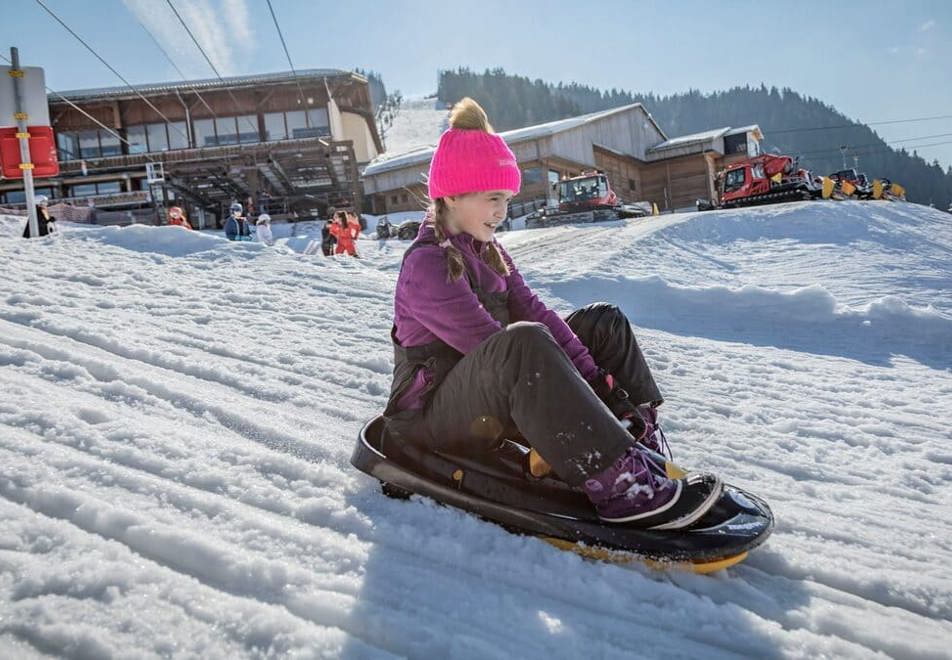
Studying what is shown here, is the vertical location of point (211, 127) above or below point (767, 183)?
above

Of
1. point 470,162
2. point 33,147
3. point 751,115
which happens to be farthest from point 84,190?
point 751,115

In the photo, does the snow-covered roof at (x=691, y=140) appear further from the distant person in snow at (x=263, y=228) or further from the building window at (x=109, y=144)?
the building window at (x=109, y=144)

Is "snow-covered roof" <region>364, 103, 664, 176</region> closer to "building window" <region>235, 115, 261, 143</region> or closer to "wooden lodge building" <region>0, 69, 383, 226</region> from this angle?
"wooden lodge building" <region>0, 69, 383, 226</region>

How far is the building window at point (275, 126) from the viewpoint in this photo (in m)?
26.9

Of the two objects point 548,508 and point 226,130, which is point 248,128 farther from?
point 548,508

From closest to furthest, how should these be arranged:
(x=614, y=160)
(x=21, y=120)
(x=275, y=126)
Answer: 1. (x=21, y=120)
2. (x=275, y=126)
3. (x=614, y=160)

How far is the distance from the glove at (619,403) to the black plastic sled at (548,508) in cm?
30

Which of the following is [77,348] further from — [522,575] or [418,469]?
[522,575]

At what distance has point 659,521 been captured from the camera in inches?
53.7

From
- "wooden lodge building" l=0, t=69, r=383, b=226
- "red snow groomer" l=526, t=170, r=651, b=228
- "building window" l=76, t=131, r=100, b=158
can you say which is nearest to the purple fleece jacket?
"red snow groomer" l=526, t=170, r=651, b=228

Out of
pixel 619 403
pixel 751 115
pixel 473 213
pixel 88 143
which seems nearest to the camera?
pixel 619 403

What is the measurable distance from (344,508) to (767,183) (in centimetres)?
1854

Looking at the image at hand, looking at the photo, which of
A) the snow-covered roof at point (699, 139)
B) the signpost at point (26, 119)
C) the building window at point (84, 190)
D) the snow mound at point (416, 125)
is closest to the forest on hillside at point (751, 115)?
the snow mound at point (416, 125)

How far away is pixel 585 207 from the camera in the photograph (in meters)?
18.2
